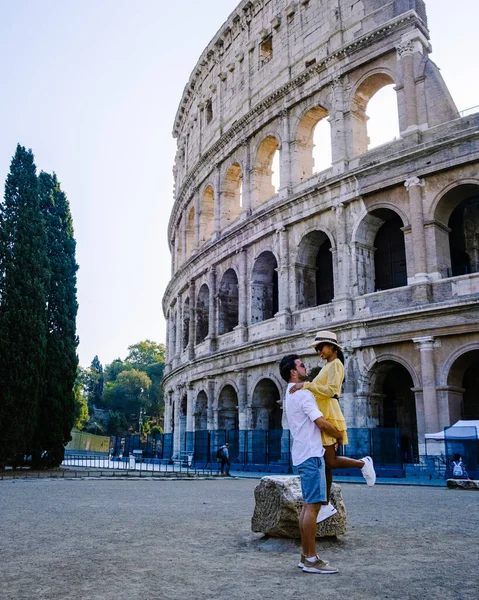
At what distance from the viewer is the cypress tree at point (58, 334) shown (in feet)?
60.6

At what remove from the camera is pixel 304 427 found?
4.28 m

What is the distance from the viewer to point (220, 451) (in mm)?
17188

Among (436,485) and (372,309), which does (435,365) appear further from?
(436,485)

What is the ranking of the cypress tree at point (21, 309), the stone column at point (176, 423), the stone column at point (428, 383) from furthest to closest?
the stone column at point (176, 423) < the cypress tree at point (21, 309) < the stone column at point (428, 383)

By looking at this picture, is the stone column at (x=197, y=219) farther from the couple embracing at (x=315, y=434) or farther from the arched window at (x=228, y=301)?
the couple embracing at (x=315, y=434)

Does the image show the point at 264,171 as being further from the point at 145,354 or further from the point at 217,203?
the point at 145,354

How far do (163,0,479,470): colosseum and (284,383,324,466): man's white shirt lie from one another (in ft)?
39.2

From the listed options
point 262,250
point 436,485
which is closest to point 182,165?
point 262,250

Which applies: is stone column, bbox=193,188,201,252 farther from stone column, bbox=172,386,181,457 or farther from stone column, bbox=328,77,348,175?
stone column, bbox=328,77,348,175

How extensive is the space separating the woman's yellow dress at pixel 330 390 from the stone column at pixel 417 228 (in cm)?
1243

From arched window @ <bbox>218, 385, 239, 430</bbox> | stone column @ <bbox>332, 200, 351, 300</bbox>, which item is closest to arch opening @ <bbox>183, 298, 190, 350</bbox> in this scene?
arched window @ <bbox>218, 385, 239, 430</bbox>

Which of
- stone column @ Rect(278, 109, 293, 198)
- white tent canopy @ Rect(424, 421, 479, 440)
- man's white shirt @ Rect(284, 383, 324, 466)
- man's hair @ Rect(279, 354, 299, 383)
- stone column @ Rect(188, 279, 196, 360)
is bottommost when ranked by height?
man's white shirt @ Rect(284, 383, 324, 466)

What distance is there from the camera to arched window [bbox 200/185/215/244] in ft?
89.6

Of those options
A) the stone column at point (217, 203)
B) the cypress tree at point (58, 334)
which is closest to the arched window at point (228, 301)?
the stone column at point (217, 203)
